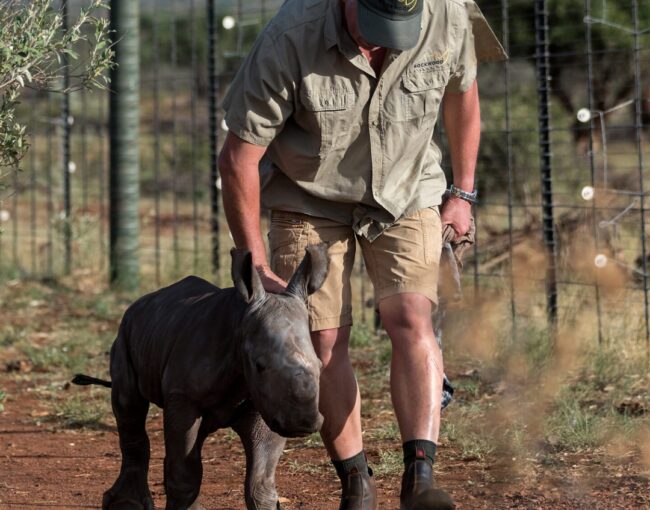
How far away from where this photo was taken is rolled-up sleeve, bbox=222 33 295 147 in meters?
4.60

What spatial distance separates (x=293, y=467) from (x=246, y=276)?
76.6 inches

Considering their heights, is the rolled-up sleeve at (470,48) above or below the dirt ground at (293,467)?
above

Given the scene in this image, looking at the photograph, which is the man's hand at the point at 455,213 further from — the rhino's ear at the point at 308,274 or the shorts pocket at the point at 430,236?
the rhino's ear at the point at 308,274

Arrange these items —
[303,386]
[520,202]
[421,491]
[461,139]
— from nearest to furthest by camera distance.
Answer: [303,386] → [421,491] → [461,139] → [520,202]

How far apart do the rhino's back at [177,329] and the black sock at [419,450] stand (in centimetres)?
93

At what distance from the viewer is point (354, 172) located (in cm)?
484

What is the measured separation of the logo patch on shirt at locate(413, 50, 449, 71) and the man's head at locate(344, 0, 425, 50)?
32 centimetres

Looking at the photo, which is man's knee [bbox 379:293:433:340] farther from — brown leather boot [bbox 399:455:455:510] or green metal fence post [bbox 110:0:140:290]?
green metal fence post [bbox 110:0:140:290]

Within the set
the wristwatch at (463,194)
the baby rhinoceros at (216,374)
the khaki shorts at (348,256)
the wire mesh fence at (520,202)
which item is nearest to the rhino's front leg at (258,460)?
the baby rhinoceros at (216,374)

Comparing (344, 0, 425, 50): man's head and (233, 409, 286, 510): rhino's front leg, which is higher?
(344, 0, 425, 50): man's head

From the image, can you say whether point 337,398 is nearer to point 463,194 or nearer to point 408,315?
point 408,315

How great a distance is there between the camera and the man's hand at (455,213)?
5.26 m

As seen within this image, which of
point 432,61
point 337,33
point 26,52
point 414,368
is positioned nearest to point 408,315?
point 414,368

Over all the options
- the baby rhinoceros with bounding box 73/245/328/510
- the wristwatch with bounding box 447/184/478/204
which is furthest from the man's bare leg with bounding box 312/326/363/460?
the wristwatch with bounding box 447/184/478/204
